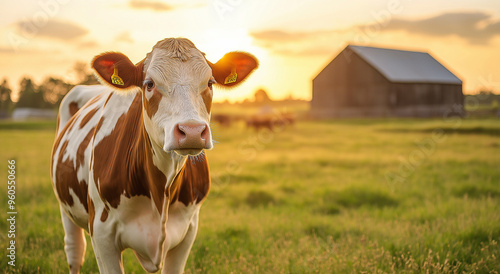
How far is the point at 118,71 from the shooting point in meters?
2.41

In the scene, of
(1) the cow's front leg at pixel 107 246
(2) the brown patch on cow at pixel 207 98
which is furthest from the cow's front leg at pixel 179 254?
(2) the brown patch on cow at pixel 207 98

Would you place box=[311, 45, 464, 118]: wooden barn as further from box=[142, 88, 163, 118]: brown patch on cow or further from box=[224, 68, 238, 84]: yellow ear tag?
box=[142, 88, 163, 118]: brown patch on cow

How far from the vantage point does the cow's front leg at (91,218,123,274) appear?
8.82ft

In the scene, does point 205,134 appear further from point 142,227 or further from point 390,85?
point 390,85

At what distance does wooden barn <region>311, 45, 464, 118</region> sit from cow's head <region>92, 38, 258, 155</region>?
115ft

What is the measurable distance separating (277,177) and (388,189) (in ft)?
9.05

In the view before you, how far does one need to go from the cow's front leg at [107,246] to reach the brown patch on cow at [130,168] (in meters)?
0.20

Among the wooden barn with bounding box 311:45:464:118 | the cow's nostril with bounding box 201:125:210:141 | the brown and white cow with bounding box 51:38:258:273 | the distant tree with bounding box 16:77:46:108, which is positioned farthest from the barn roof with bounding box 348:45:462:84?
the cow's nostril with bounding box 201:125:210:141

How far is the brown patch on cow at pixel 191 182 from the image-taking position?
109 inches

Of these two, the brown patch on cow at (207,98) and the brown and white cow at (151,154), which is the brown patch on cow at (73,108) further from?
the brown patch on cow at (207,98)

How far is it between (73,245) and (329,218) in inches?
146

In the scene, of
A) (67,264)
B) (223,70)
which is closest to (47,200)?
(67,264)

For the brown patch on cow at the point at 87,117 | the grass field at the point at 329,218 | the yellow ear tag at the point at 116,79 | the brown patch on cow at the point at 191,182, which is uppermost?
the yellow ear tag at the point at 116,79

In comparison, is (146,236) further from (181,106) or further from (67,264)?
(67,264)
